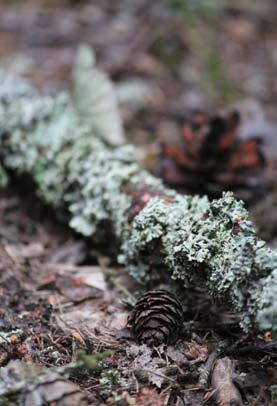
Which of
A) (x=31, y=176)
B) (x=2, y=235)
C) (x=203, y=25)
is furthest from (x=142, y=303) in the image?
(x=203, y=25)

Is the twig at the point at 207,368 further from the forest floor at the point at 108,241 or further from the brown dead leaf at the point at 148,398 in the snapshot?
the brown dead leaf at the point at 148,398

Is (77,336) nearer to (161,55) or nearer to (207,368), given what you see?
(207,368)

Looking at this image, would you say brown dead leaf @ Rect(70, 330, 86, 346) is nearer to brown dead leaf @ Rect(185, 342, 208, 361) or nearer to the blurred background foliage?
brown dead leaf @ Rect(185, 342, 208, 361)

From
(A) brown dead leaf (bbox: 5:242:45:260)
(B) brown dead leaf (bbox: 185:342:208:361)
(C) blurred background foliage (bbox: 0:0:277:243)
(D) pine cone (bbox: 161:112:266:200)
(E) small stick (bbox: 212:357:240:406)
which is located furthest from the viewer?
(C) blurred background foliage (bbox: 0:0:277:243)

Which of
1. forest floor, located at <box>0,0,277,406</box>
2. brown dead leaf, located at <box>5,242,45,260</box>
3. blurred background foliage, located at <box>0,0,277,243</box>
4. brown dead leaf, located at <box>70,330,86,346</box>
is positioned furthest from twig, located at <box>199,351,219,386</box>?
blurred background foliage, located at <box>0,0,277,243</box>

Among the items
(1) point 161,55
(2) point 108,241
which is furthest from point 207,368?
(1) point 161,55

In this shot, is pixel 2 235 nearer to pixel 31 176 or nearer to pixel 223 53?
pixel 31 176
